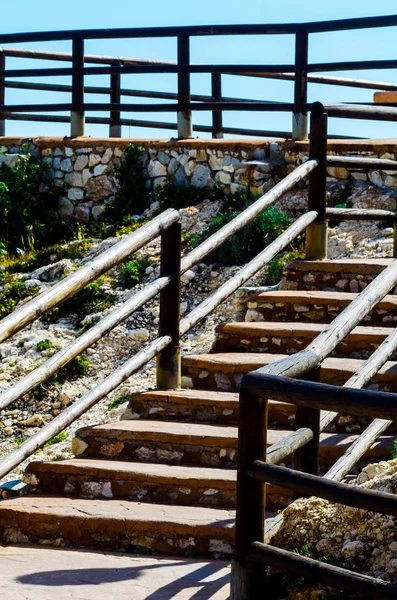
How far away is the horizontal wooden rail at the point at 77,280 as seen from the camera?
496 centimetres

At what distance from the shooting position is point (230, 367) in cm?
623

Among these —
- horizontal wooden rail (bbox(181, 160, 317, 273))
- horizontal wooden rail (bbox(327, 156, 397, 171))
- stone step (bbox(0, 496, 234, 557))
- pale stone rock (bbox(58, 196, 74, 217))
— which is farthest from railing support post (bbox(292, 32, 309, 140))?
stone step (bbox(0, 496, 234, 557))

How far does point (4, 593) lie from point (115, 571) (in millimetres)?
539

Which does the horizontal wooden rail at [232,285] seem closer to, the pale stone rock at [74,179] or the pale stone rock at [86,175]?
the pale stone rock at [86,175]

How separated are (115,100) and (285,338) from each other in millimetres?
8243

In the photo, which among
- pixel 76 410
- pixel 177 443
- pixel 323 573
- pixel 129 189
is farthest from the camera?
pixel 129 189

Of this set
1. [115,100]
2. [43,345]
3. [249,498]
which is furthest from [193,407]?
[115,100]

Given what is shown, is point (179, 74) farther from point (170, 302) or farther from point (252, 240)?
point (170, 302)

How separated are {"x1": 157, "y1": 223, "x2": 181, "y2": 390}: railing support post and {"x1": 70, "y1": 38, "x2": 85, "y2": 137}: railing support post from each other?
717 centimetres

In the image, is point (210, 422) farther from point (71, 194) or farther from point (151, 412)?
point (71, 194)

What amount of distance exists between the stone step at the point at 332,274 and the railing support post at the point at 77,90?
6.22 metres

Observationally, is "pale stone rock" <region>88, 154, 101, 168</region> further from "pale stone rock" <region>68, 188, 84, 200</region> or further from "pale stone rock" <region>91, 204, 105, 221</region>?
"pale stone rock" <region>91, 204, 105, 221</region>

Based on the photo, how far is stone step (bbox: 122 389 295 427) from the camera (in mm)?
5805

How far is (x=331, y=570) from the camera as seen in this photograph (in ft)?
11.7
